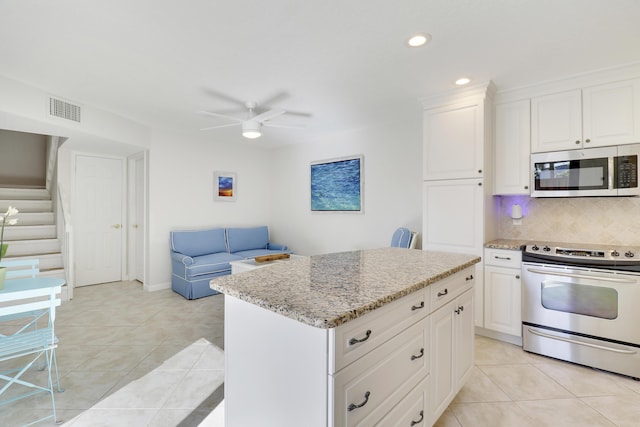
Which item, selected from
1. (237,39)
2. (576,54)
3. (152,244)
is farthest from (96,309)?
(576,54)

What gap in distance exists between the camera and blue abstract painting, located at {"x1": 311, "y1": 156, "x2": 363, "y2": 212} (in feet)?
15.2

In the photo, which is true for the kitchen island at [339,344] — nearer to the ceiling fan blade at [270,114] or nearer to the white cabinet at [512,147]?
the white cabinet at [512,147]

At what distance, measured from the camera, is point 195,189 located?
16.8ft

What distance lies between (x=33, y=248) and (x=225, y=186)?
2.82m

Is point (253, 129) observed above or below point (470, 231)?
above

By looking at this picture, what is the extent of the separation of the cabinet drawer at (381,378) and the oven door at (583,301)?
1.74 meters

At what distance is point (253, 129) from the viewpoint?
337 centimetres

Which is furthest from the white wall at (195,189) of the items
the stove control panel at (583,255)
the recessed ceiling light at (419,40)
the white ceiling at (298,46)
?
the stove control panel at (583,255)

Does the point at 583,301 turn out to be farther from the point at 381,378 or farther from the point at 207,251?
the point at 207,251

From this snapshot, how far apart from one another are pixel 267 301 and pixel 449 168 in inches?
104

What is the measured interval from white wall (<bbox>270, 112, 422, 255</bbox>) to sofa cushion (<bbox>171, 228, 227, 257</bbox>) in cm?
125

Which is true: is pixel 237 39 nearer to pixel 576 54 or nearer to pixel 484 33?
pixel 484 33

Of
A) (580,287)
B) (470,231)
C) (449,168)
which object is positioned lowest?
(580,287)

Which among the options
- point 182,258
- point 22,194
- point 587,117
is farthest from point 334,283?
point 22,194
